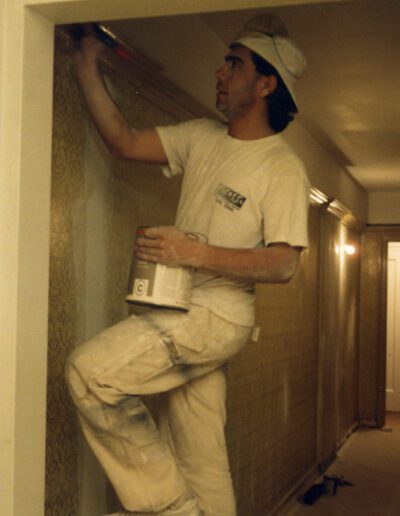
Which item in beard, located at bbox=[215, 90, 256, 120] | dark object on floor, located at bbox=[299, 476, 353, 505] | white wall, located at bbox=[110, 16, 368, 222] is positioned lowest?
dark object on floor, located at bbox=[299, 476, 353, 505]

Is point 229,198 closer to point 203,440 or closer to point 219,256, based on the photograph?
point 219,256

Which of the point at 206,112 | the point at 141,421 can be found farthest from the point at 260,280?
the point at 206,112

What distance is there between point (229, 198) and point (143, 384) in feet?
1.74

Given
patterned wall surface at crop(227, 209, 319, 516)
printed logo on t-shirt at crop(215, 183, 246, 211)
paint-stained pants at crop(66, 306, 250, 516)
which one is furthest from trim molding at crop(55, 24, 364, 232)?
patterned wall surface at crop(227, 209, 319, 516)

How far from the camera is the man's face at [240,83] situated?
2.10m

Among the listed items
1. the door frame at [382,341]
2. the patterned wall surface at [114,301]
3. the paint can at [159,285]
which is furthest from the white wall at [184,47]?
the door frame at [382,341]

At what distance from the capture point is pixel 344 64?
377cm

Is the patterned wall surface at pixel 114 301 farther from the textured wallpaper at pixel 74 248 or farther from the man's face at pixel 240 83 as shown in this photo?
the man's face at pixel 240 83

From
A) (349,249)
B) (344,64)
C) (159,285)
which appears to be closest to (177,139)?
(159,285)

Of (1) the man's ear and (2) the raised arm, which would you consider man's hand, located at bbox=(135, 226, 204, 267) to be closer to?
(2) the raised arm

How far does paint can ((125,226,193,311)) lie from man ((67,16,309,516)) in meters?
0.03

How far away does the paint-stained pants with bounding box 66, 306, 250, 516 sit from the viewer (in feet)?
5.99

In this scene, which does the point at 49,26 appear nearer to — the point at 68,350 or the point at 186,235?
the point at 186,235

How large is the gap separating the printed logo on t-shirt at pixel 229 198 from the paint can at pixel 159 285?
0.22m
